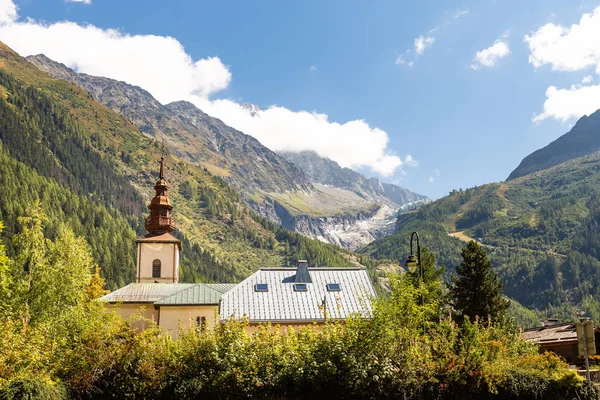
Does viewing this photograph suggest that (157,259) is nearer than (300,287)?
No

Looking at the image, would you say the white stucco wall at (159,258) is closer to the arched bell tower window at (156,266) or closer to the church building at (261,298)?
the arched bell tower window at (156,266)

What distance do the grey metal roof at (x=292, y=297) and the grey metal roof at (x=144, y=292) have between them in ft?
21.8

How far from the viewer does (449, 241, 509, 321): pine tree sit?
51.9 m

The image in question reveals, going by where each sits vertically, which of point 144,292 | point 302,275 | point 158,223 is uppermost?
point 158,223

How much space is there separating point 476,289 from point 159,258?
3679cm

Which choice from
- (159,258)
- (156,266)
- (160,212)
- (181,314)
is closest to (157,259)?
(159,258)

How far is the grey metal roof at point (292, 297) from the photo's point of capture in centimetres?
5469

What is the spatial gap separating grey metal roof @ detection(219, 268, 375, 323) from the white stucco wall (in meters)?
14.8

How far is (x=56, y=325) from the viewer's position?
3428 centimetres

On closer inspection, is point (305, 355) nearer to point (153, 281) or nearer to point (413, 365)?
point (413, 365)

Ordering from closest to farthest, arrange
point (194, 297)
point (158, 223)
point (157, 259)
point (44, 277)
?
point (44, 277) → point (194, 297) → point (157, 259) → point (158, 223)

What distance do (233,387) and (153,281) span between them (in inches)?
1709

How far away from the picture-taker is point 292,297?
57.0 metres

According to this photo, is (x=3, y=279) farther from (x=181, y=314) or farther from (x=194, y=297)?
(x=194, y=297)
